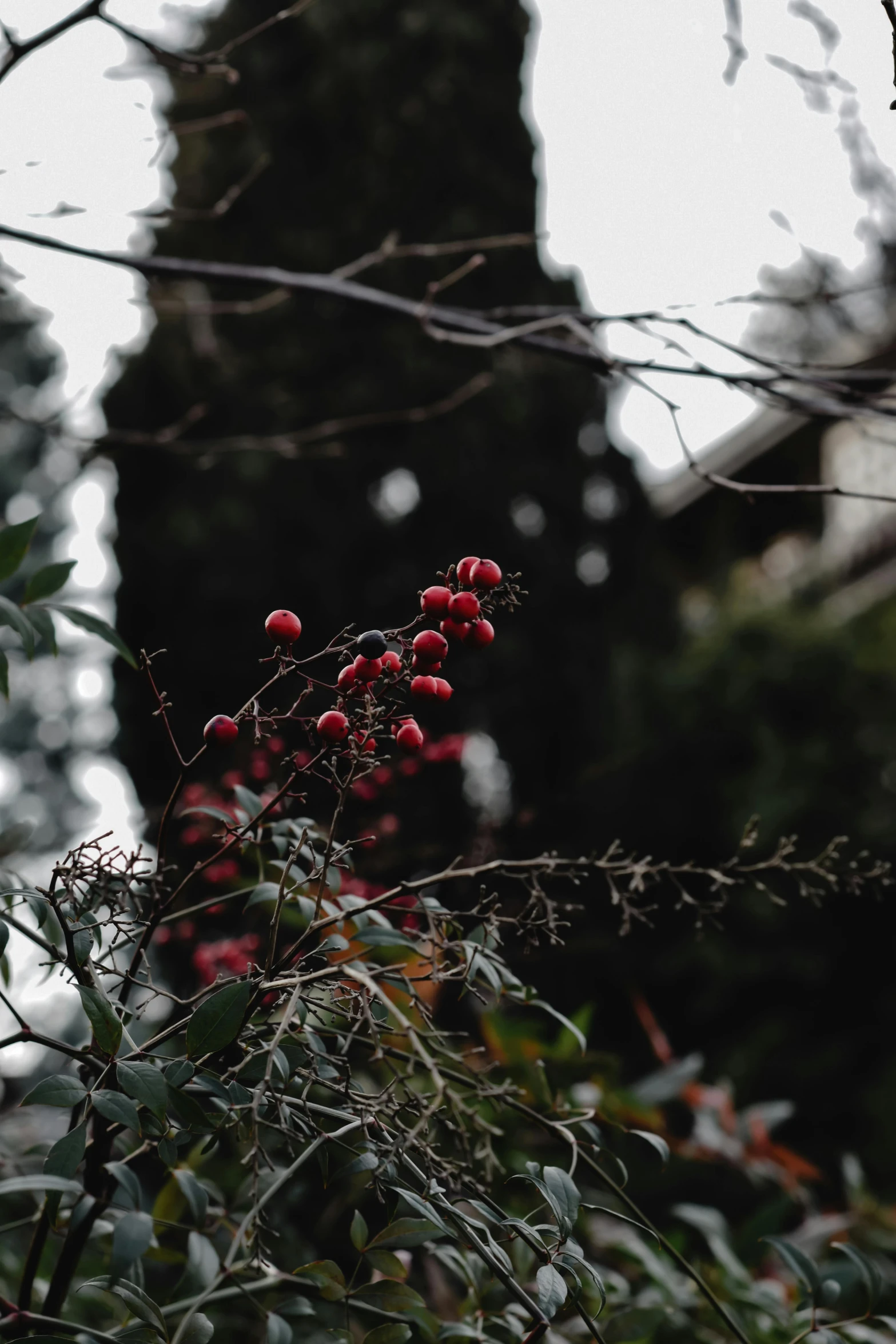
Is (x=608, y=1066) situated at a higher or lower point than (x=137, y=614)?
higher

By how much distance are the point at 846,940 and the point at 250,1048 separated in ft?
12.8

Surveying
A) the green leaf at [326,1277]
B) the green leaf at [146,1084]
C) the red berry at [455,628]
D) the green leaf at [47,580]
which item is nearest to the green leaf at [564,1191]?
the green leaf at [326,1277]

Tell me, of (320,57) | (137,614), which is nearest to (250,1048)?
(137,614)

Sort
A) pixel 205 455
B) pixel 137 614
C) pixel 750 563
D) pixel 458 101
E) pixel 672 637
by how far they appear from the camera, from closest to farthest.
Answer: pixel 205 455 < pixel 137 614 < pixel 458 101 < pixel 672 637 < pixel 750 563

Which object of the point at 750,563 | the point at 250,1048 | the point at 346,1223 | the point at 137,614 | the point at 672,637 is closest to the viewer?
A: the point at 250,1048

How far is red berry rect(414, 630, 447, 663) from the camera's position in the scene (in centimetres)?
67

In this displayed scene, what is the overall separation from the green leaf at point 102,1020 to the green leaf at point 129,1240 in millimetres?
108

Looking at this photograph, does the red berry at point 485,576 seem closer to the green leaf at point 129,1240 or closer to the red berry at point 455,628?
the red berry at point 455,628

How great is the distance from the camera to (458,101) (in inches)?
176

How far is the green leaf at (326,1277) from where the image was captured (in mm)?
597

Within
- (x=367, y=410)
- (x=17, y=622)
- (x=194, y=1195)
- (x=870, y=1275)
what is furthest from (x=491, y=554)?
(x=194, y=1195)

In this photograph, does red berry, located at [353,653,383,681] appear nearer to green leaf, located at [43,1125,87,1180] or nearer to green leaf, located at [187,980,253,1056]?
green leaf, located at [187,980,253,1056]

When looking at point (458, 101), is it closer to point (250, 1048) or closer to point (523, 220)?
point (523, 220)

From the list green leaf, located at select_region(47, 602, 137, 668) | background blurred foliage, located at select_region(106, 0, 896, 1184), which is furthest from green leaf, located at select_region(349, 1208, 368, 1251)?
background blurred foliage, located at select_region(106, 0, 896, 1184)
